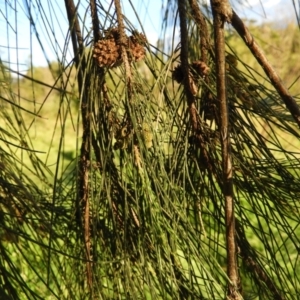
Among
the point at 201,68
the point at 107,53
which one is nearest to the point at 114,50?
the point at 107,53

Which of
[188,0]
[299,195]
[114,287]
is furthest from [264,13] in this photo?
[114,287]

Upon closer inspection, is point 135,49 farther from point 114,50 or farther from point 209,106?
point 209,106

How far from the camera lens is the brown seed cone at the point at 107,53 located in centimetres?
55

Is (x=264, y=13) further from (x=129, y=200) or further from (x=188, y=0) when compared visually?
(x=129, y=200)

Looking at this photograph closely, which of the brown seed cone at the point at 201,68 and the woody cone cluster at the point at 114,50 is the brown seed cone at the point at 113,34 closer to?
the woody cone cluster at the point at 114,50

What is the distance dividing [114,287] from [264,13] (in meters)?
0.38

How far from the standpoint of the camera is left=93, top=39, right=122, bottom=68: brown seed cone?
0.55 metres

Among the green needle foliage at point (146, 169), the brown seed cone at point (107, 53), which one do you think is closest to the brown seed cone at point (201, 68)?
the green needle foliage at point (146, 169)

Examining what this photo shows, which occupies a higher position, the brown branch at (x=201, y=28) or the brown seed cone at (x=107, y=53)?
the brown branch at (x=201, y=28)

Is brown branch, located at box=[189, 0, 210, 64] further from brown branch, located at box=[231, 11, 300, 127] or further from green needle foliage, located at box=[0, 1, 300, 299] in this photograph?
brown branch, located at box=[231, 11, 300, 127]

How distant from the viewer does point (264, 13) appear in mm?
739

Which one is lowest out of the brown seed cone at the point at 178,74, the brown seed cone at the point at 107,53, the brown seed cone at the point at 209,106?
the brown seed cone at the point at 209,106

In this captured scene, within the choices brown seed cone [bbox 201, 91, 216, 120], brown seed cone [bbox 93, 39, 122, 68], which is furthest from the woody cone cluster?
brown seed cone [bbox 201, 91, 216, 120]

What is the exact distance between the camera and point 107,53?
1.80 ft
